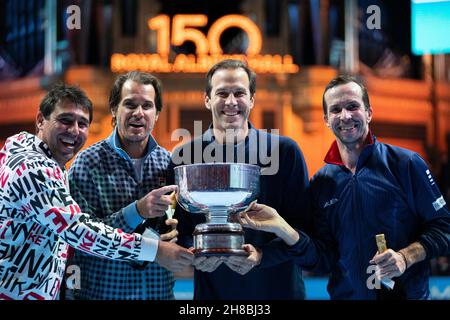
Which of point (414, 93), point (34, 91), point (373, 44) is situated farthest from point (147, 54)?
point (414, 93)

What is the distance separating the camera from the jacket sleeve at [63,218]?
2.01 metres

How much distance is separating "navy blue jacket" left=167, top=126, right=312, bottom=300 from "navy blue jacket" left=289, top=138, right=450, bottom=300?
0.33 feet

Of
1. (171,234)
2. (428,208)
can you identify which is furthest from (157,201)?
(428,208)

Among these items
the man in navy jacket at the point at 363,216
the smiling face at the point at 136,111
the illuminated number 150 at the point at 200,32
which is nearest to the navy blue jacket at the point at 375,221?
the man in navy jacket at the point at 363,216

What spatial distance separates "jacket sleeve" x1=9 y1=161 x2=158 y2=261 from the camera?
2.01 meters

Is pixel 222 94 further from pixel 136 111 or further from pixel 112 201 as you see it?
pixel 112 201

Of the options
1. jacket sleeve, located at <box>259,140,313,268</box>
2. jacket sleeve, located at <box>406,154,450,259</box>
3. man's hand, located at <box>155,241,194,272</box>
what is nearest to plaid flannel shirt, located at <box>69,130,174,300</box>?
man's hand, located at <box>155,241,194,272</box>

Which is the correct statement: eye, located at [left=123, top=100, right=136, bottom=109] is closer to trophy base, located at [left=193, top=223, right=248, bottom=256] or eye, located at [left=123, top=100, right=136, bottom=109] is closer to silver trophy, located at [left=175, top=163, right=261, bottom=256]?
silver trophy, located at [left=175, top=163, right=261, bottom=256]

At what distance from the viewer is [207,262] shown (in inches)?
82.3

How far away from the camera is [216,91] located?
7.64ft

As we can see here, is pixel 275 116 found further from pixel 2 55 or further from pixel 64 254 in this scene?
pixel 64 254

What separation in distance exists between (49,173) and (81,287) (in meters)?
0.51

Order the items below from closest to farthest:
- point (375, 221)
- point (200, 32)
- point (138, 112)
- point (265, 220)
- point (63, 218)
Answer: point (63, 218) < point (265, 220) < point (375, 221) < point (138, 112) < point (200, 32)

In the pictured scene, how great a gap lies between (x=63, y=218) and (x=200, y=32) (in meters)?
6.50
